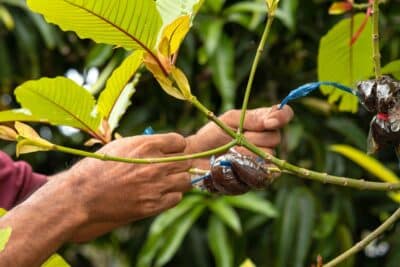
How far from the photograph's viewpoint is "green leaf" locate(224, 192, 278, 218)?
1.64 metres

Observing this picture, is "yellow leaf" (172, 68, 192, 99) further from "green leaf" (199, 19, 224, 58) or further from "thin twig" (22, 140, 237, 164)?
"green leaf" (199, 19, 224, 58)

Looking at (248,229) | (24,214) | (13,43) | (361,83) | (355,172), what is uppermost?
(361,83)

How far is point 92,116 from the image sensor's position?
634 mm

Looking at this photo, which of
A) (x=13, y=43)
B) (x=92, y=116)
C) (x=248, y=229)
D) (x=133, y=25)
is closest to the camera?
(x=133, y=25)

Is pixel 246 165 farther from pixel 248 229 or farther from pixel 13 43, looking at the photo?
pixel 13 43

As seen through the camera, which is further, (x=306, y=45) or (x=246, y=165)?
(x=306, y=45)

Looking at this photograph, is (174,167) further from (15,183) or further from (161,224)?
(161,224)

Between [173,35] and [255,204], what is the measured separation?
1157 millimetres

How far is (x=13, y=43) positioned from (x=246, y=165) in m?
1.55

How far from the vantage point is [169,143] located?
0.67m

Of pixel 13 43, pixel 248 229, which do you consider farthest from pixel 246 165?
pixel 13 43

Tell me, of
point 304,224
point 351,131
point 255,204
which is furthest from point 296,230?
point 351,131

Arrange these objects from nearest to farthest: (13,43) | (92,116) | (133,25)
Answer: (133,25)
(92,116)
(13,43)

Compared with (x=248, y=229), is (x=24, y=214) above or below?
above
